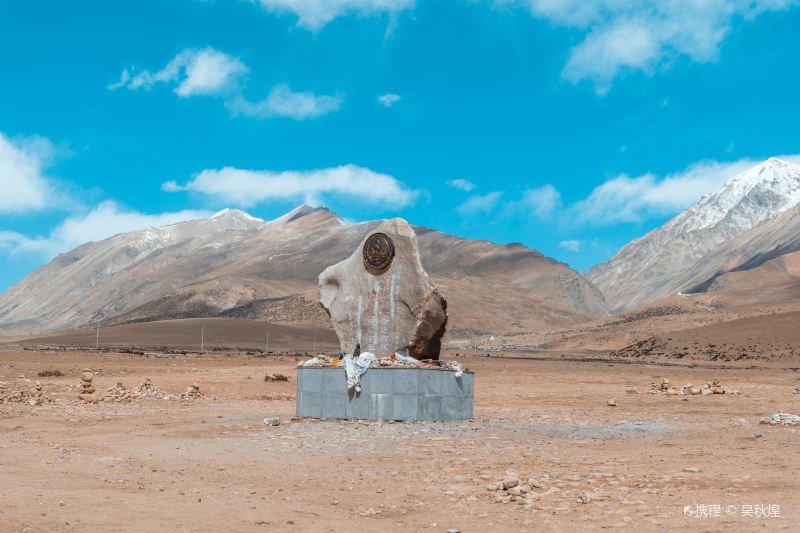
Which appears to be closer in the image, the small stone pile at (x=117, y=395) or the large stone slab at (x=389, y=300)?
the large stone slab at (x=389, y=300)

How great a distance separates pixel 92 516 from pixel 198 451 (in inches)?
210

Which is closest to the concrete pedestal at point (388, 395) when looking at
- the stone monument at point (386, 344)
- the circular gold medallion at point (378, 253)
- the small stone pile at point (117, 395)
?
the stone monument at point (386, 344)

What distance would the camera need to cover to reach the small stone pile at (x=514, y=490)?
396 inches

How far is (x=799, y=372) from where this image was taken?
149 feet

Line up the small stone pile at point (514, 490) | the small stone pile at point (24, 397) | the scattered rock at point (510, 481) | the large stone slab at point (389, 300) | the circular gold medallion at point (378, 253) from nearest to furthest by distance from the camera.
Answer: the small stone pile at point (514, 490) → the scattered rock at point (510, 481) → the large stone slab at point (389, 300) → the circular gold medallion at point (378, 253) → the small stone pile at point (24, 397)

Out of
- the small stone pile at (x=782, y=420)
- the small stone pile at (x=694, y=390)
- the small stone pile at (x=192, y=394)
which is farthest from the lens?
the small stone pile at (x=694, y=390)

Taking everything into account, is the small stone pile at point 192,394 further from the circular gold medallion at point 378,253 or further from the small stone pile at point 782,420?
the small stone pile at point 782,420

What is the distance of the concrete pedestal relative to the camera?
58.6 feet

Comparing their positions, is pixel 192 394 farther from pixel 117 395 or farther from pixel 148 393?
pixel 117 395

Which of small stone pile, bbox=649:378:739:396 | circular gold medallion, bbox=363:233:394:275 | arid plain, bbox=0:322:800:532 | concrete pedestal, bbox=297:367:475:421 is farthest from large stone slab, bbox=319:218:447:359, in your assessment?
small stone pile, bbox=649:378:739:396

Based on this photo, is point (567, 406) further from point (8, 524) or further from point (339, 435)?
→ point (8, 524)

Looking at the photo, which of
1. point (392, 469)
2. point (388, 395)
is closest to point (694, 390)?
point (388, 395)

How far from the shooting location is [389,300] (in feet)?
65.7

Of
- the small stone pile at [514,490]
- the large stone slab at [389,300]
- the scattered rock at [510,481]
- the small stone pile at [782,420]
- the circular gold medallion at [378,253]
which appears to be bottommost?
the small stone pile at [514,490]
